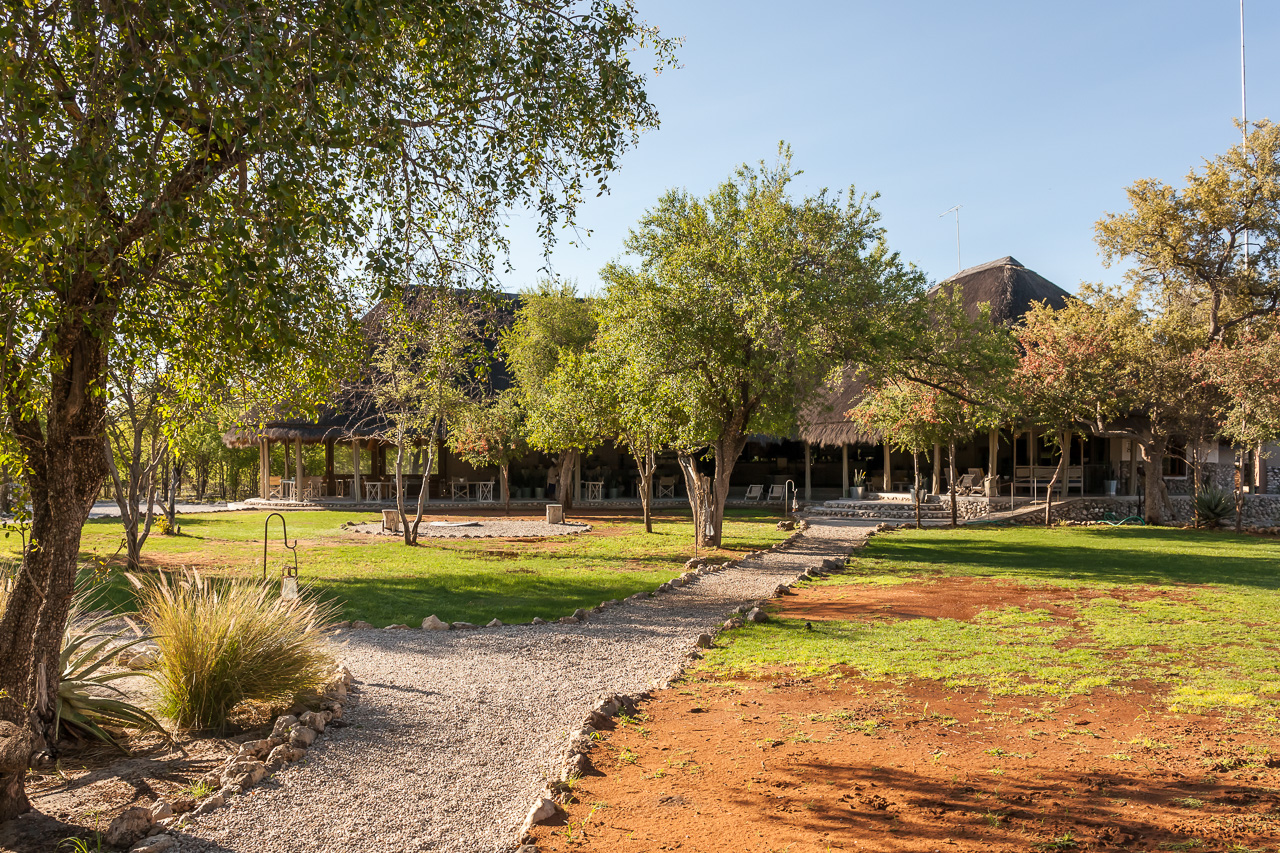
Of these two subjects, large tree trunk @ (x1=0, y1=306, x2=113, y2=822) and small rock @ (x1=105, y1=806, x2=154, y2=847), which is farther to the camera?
large tree trunk @ (x1=0, y1=306, x2=113, y2=822)

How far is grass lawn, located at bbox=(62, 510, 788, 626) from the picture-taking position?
8.80 metres

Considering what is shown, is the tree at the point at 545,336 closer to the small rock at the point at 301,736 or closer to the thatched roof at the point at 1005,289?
the thatched roof at the point at 1005,289

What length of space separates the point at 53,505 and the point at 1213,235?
23.2 metres

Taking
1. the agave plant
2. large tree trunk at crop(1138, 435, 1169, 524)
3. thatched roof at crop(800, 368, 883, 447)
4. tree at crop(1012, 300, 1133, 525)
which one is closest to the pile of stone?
the agave plant

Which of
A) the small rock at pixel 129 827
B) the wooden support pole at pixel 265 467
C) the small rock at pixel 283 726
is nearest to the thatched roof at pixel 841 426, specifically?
the wooden support pole at pixel 265 467

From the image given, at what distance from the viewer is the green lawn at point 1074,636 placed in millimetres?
5730

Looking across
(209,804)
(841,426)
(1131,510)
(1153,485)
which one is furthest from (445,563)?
(1131,510)

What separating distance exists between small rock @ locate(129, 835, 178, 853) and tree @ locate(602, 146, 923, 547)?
8936 mm

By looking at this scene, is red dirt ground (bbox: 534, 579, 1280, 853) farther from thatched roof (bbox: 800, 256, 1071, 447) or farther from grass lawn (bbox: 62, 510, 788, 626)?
thatched roof (bbox: 800, 256, 1071, 447)

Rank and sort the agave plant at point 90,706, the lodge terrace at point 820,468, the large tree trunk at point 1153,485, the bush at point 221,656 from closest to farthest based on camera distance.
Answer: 1. the agave plant at point 90,706
2. the bush at point 221,656
3. the large tree trunk at point 1153,485
4. the lodge terrace at point 820,468

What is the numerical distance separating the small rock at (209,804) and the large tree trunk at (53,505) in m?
0.91

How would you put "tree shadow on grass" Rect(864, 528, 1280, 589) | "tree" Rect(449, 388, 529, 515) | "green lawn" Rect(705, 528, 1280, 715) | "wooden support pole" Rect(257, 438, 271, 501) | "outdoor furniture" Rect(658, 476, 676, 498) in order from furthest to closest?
"outdoor furniture" Rect(658, 476, 676, 498) → "wooden support pole" Rect(257, 438, 271, 501) → "tree" Rect(449, 388, 529, 515) → "tree shadow on grass" Rect(864, 528, 1280, 589) → "green lawn" Rect(705, 528, 1280, 715)

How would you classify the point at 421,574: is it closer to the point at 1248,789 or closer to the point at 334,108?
the point at 334,108

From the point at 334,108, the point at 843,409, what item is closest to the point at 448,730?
the point at 334,108
